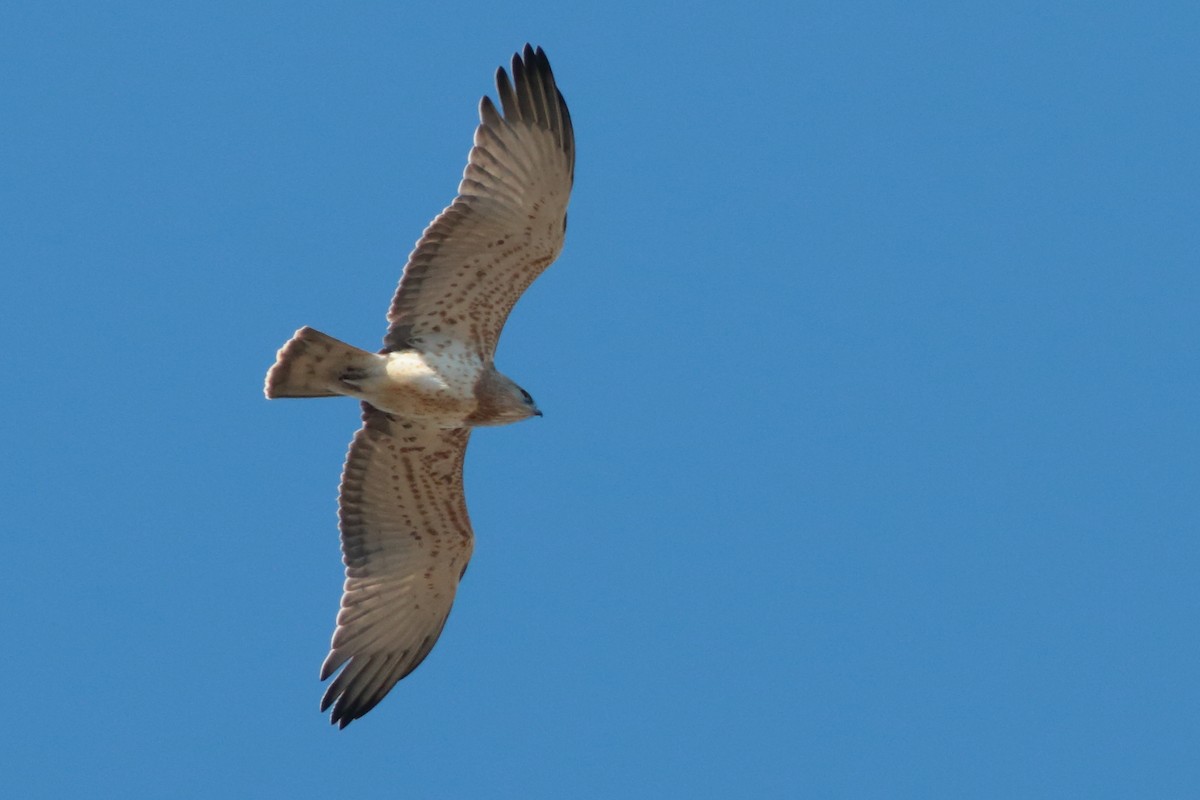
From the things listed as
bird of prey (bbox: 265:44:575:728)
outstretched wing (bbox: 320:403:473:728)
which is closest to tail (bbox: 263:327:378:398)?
bird of prey (bbox: 265:44:575:728)

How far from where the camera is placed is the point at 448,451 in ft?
40.6

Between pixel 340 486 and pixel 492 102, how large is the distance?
2609mm

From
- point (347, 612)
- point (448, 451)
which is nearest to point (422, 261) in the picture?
point (448, 451)

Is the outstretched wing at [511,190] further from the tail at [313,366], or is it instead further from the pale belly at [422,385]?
the tail at [313,366]

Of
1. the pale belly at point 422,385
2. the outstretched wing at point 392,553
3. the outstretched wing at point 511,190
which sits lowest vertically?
the outstretched wing at point 392,553

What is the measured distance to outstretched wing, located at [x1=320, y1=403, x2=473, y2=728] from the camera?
12.4 metres

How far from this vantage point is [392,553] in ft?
41.6

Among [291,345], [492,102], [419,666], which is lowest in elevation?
[419,666]

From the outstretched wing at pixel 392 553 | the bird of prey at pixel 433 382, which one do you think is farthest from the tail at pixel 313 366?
the outstretched wing at pixel 392 553

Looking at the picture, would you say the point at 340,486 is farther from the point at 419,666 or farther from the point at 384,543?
the point at 419,666

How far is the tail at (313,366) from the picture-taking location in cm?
1154

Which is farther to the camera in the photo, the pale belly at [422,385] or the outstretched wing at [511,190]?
the pale belly at [422,385]

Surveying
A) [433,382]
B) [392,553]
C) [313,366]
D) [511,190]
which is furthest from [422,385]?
[392,553]

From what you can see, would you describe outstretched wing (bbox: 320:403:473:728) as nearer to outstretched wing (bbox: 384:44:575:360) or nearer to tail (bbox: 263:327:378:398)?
tail (bbox: 263:327:378:398)
